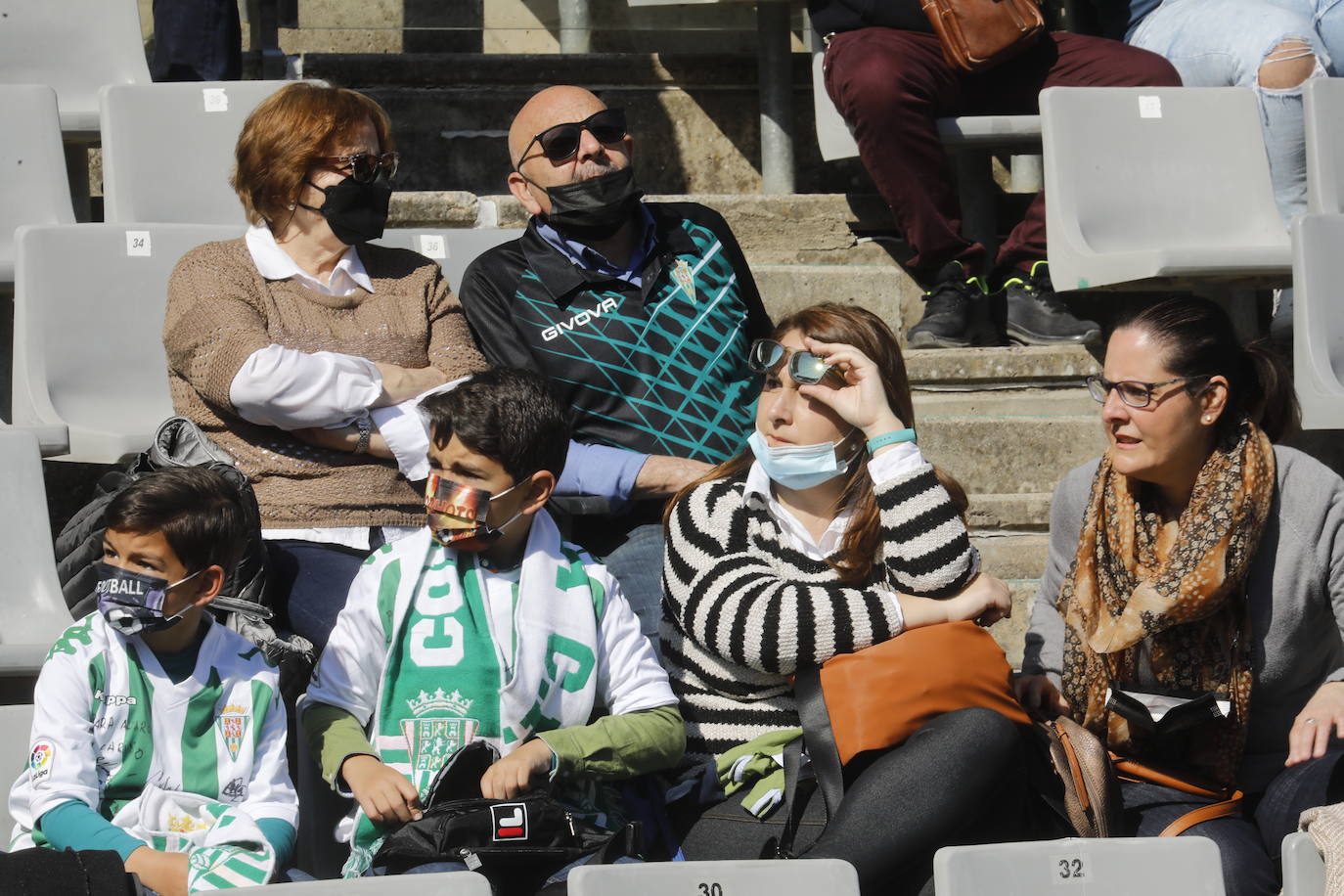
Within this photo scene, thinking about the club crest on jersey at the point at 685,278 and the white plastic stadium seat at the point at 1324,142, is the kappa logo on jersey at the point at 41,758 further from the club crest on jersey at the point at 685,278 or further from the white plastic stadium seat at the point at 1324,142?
the white plastic stadium seat at the point at 1324,142

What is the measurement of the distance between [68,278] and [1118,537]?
2.11m

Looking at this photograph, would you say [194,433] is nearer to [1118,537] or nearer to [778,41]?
[1118,537]

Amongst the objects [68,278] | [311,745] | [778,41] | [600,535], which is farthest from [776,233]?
[311,745]

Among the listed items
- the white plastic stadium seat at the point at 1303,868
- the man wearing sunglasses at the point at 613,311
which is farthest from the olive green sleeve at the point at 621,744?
the white plastic stadium seat at the point at 1303,868

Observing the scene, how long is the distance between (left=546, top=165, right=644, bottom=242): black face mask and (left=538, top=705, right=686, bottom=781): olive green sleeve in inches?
42.9

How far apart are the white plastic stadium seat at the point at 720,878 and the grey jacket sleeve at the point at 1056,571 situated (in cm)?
101

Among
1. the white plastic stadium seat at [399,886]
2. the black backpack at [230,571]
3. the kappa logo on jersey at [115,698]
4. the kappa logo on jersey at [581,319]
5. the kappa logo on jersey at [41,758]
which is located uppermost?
the kappa logo on jersey at [581,319]

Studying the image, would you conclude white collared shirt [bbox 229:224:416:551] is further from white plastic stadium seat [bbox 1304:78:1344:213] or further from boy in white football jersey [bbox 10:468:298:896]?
white plastic stadium seat [bbox 1304:78:1344:213]

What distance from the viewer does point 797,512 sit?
250cm

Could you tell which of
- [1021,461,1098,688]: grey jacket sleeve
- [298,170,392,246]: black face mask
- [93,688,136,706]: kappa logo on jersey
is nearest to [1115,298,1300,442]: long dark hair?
[1021,461,1098,688]: grey jacket sleeve

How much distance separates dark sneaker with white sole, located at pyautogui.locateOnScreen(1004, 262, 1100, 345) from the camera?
11.9ft

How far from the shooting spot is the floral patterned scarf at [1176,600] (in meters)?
2.47

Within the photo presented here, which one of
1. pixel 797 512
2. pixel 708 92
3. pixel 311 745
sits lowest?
pixel 311 745

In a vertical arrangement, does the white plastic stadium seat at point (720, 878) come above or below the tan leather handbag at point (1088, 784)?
above
